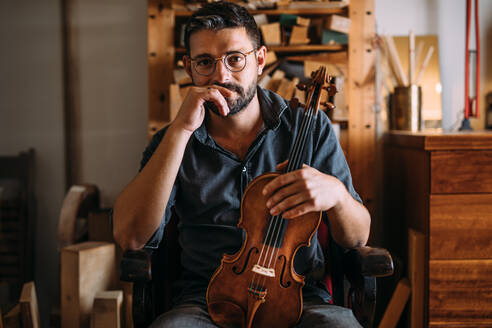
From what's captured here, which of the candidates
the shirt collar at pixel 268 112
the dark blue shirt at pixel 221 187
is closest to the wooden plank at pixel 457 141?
the dark blue shirt at pixel 221 187

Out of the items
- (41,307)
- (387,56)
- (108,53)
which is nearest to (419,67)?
(387,56)

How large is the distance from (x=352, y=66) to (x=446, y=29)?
69 cm

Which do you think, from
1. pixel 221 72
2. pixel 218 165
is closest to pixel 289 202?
pixel 218 165

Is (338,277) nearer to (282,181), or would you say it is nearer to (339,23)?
(282,181)

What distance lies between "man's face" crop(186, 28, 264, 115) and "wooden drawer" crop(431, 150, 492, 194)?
2.62 feet

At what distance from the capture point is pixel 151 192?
1198 millimetres

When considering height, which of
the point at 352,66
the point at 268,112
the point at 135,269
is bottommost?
the point at 135,269

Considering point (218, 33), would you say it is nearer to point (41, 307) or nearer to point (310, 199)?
point (310, 199)

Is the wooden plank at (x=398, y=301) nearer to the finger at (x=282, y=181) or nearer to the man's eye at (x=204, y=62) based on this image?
the finger at (x=282, y=181)

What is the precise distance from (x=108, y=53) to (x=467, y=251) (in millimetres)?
1986

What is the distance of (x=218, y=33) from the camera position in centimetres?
130

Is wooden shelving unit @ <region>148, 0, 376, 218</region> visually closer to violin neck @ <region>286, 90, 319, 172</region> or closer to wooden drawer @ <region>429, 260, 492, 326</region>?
wooden drawer @ <region>429, 260, 492, 326</region>

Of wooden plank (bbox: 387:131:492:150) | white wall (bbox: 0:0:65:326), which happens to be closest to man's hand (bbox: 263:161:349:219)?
wooden plank (bbox: 387:131:492:150)

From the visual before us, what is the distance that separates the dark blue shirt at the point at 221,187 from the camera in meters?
1.32
